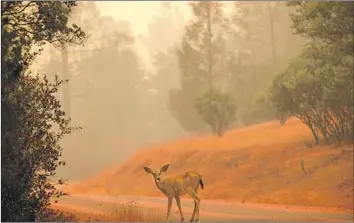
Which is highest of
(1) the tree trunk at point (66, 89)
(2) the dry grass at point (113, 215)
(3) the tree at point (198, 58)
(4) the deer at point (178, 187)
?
(3) the tree at point (198, 58)

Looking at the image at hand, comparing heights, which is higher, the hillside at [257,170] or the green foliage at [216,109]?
the green foliage at [216,109]

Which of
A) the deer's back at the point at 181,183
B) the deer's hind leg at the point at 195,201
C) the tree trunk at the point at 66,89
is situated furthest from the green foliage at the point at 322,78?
the tree trunk at the point at 66,89

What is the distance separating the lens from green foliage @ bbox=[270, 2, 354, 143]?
578 inches

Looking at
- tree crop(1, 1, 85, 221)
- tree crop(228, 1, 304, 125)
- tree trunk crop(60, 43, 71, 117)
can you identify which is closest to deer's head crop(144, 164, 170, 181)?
tree crop(1, 1, 85, 221)

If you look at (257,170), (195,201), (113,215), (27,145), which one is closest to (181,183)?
(195,201)

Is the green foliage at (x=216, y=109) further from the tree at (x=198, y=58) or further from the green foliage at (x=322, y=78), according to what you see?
the green foliage at (x=322, y=78)

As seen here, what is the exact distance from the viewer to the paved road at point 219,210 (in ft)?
37.3

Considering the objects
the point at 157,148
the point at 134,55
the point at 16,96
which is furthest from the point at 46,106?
the point at 134,55

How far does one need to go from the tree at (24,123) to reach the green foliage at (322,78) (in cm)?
891

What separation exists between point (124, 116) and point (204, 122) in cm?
493

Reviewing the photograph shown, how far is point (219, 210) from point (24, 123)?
5.54 m

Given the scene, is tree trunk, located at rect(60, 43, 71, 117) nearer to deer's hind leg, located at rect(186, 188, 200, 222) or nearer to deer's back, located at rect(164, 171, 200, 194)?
deer's back, located at rect(164, 171, 200, 194)

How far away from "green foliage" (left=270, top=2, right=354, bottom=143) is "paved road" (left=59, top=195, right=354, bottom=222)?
4.33m

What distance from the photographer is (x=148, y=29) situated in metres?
24.1
